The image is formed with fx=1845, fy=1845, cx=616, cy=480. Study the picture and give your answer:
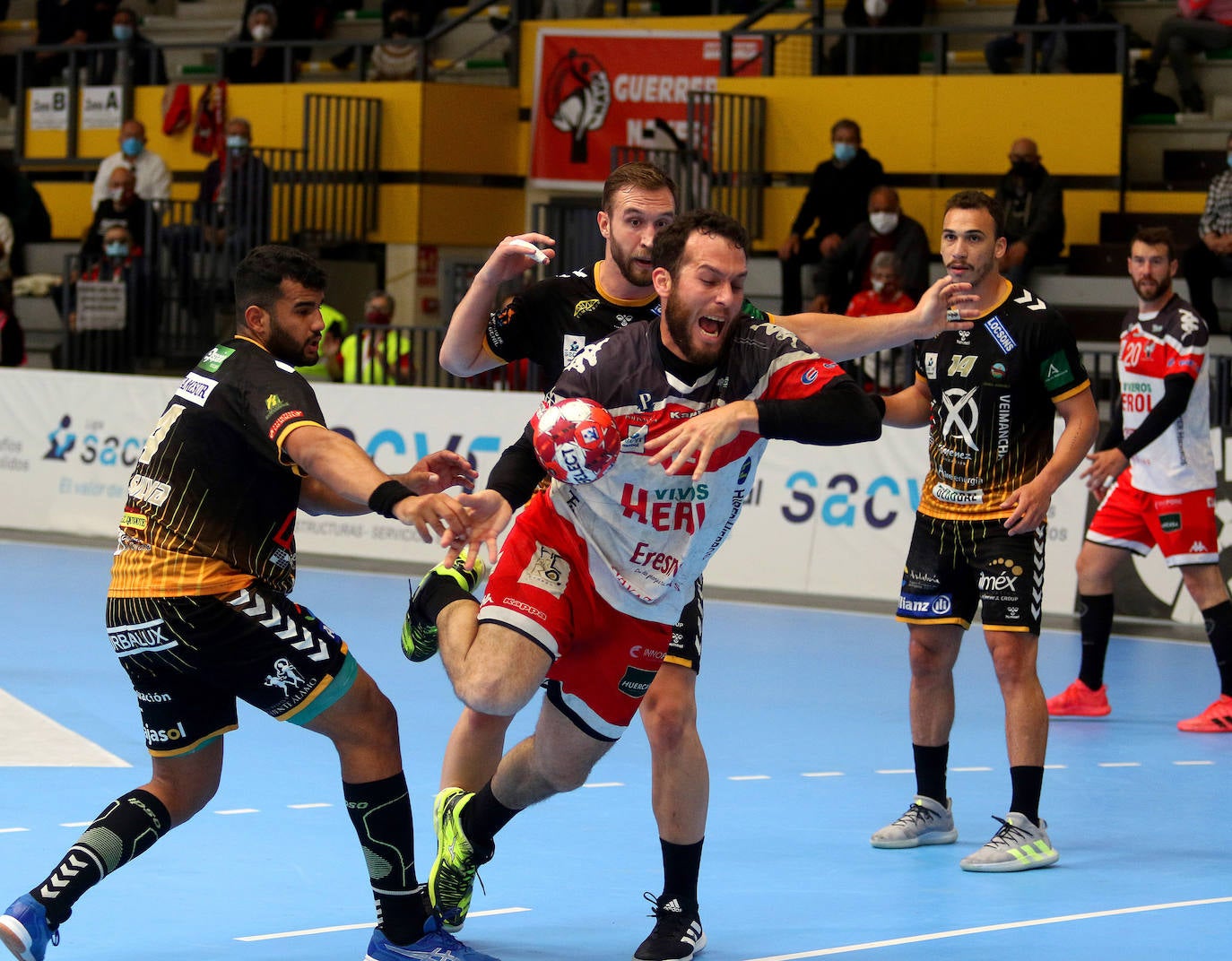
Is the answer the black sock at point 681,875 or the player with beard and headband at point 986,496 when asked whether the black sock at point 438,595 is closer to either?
the black sock at point 681,875

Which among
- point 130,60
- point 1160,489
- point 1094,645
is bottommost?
point 1094,645

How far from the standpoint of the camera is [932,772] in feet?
21.4

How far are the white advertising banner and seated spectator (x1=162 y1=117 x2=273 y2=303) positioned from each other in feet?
12.4

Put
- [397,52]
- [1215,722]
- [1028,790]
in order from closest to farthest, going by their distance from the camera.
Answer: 1. [1028,790]
2. [1215,722]
3. [397,52]

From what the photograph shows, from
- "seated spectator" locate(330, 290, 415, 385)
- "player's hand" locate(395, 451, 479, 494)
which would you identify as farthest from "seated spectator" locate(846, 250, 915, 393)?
"player's hand" locate(395, 451, 479, 494)

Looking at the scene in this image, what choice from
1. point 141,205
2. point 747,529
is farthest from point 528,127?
point 747,529

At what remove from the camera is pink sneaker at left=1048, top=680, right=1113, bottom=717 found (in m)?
8.90

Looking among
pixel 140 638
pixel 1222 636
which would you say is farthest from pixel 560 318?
pixel 1222 636

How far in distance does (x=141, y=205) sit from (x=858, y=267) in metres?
8.02

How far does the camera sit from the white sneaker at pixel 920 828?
641 cm

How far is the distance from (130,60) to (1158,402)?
51.8 ft

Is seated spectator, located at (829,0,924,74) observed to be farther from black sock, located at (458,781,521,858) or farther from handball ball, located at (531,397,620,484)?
A: handball ball, located at (531,397,620,484)

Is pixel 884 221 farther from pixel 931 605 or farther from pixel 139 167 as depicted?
pixel 931 605

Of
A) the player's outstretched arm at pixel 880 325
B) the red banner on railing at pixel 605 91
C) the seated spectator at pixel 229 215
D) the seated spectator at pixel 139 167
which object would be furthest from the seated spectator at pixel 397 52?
the player's outstretched arm at pixel 880 325
